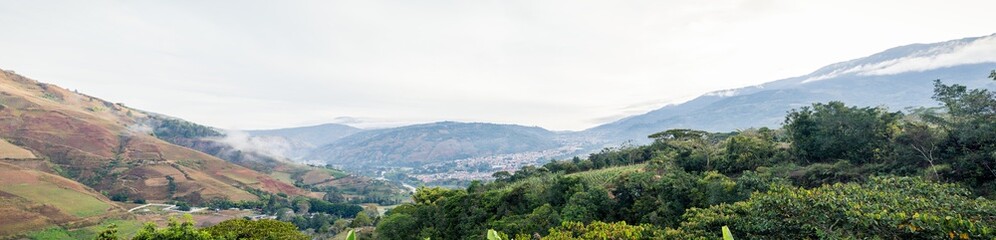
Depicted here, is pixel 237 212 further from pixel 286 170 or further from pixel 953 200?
pixel 953 200

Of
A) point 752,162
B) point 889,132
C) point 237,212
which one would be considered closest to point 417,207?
point 752,162

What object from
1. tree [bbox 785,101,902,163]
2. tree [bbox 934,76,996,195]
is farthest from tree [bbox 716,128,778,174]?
tree [bbox 934,76,996,195]

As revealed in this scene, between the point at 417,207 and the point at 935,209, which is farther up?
the point at 935,209

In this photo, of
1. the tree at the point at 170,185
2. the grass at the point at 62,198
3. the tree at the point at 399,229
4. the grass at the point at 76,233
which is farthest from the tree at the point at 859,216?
the tree at the point at 170,185

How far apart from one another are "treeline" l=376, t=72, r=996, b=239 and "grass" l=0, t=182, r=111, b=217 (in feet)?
290

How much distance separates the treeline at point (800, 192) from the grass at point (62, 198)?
8850 centimetres

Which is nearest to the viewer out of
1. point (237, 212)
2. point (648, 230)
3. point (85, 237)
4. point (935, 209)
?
point (935, 209)

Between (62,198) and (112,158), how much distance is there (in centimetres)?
4627

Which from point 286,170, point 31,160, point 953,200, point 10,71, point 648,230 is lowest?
point 286,170

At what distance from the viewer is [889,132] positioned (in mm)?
21125

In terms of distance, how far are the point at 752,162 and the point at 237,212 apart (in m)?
105

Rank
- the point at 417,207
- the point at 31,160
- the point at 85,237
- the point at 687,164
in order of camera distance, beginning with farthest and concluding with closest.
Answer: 1. the point at 31,160
2. the point at 85,237
3. the point at 417,207
4. the point at 687,164

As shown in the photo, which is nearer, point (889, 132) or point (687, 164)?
point (889, 132)

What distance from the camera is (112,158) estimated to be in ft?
423
